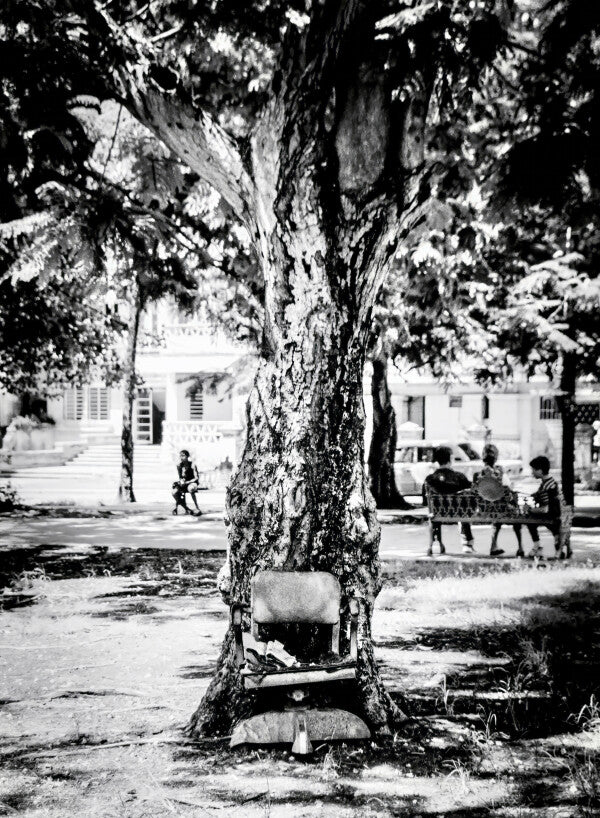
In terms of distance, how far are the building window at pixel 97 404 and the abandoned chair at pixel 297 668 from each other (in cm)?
4070

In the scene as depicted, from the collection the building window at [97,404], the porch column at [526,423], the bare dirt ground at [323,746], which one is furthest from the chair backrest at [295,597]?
the building window at [97,404]

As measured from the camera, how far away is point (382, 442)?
20.8 metres

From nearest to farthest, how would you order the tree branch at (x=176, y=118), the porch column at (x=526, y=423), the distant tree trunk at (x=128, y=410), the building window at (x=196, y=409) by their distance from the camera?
1. the tree branch at (x=176, y=118)
2. the distant tree trunk at (x=128, y=410)
3. the porch column at (x=526, y=423)
4. the building window at (x=196, y=409)

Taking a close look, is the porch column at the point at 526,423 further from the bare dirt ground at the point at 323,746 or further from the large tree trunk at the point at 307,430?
the large tree trunk at the point at 307,430

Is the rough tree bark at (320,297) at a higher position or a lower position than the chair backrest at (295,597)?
higher

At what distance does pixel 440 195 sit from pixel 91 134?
3628 mm

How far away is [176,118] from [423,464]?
22037 millimetres

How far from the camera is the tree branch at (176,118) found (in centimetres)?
547

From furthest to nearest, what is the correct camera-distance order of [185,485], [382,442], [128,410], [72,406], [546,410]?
[72,406] → [546,410] → [128,410] → [382,442] → [185,485]

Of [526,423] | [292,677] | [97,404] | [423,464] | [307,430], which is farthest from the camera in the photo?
[97,404]

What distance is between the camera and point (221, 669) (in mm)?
5207

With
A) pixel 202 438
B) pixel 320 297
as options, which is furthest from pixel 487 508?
pixel 202 438

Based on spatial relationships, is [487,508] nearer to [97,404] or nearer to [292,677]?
[292,677]

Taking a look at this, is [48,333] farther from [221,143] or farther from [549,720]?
[549,720]
